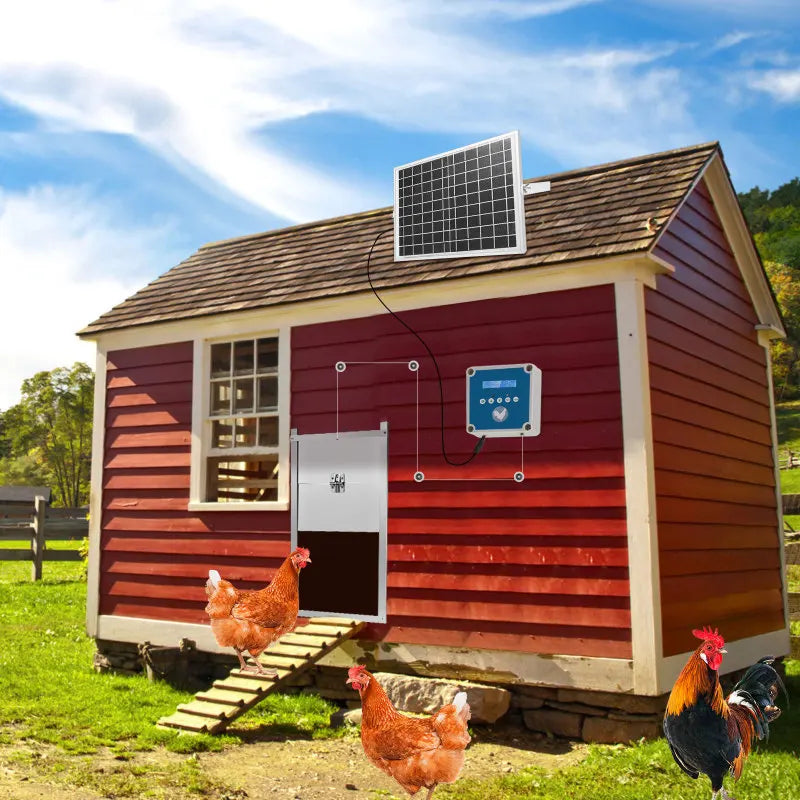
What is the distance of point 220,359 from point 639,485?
4691 mm

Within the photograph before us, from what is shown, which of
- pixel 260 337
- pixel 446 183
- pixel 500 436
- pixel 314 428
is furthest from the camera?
pixel 260 337

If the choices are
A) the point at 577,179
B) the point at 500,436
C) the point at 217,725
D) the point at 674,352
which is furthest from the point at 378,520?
the point at 577,179

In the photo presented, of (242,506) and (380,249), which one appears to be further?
(380,249)

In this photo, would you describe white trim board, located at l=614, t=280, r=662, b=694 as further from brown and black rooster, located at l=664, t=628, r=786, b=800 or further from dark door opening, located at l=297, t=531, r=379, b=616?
brown and black rooster, located at l=664, t=628, r=786, b=800

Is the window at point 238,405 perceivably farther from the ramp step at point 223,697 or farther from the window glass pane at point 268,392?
the ramp step at point 223,697

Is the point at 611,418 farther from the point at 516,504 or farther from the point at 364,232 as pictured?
the point at 364,232

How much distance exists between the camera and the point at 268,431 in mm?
10438

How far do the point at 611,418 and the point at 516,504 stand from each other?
1050 mm

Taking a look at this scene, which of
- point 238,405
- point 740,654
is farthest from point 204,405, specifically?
point 740,654

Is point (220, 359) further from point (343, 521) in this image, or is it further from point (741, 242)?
point (741, 242)

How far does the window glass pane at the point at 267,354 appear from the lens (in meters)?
9.11

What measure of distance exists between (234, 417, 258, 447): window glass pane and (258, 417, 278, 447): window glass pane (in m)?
0.17

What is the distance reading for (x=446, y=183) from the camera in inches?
252

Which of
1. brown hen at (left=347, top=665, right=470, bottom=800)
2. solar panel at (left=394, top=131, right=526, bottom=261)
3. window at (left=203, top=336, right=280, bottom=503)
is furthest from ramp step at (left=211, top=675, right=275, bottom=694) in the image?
solar panel at (left=394, top=131, right=526, bottom=261)
